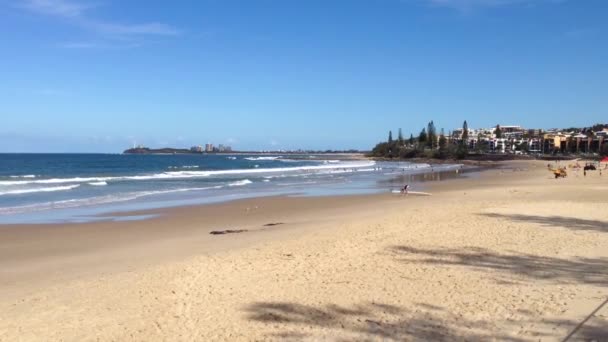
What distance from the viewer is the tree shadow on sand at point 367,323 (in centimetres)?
516

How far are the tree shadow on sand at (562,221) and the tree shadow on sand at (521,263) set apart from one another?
398 centimetres

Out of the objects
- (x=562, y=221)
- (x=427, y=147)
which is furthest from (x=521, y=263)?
(x=427, y=147)

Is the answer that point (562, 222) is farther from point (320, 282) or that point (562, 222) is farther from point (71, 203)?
point (71, 203)

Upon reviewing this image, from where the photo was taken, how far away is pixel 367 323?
558cm

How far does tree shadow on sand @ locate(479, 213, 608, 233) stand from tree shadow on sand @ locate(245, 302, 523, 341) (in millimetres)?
7684

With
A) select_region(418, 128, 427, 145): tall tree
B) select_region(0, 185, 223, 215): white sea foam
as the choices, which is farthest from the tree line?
select_region(0, 185, 223, 215): white sea foam

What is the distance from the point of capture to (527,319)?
5.46 m

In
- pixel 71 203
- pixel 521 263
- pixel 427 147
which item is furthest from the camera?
pixel 427 147

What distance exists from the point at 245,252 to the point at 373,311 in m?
4.32

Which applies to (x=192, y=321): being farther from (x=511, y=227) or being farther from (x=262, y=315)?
(x=511, y=227)

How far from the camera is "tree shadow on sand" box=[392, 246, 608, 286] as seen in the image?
23.5 feet

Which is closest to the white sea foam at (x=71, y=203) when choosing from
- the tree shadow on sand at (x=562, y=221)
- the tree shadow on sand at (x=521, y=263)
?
the tree shadow on sand at (x=521, y=263)

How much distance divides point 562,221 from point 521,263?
573 cm

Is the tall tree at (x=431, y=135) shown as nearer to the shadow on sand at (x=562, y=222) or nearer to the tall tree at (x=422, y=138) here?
the tall tree at (x=422, y=138)
